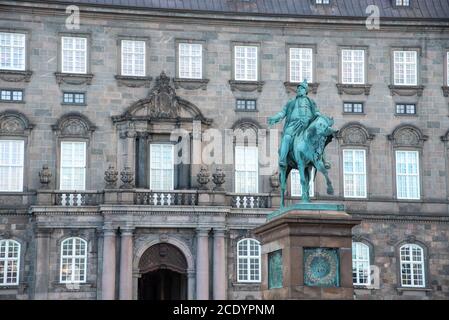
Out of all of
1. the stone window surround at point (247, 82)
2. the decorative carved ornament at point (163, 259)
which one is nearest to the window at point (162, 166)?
the decorative carved ornament at point (163, 259)

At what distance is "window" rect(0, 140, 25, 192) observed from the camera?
130 ft

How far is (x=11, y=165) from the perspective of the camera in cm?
3959

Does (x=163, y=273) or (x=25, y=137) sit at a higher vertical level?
(x=25, y=137)

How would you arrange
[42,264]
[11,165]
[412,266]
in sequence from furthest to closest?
[412,266] < [11,165] < [42,264]

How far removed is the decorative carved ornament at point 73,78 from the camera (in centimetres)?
4062

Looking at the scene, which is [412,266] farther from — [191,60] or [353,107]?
[191,60]

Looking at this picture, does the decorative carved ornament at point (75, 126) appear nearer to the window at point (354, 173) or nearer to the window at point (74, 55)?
the window at point (74, 55)

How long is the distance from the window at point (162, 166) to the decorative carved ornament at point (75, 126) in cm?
289

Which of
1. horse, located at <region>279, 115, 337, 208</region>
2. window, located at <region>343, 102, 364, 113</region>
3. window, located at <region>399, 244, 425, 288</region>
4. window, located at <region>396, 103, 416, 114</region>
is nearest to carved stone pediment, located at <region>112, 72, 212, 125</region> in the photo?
window, located at <region>343, 102, 364, 113</region>

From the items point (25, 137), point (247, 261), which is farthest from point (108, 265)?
point (25, 137)

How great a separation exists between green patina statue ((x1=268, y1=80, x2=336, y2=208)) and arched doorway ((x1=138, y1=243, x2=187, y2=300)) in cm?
1584

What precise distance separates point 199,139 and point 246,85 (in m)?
3.55

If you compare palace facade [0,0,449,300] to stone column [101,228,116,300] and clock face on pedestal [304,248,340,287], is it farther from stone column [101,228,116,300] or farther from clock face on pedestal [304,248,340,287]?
clock face on pedestal [304,248,340,287]
